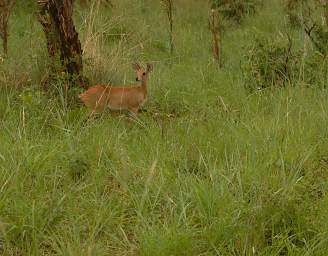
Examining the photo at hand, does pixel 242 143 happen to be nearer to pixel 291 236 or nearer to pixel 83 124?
pixel 291 236

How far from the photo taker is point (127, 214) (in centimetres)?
318

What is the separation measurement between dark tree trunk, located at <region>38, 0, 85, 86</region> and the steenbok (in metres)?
0.46

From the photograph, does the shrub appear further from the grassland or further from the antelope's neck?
the antelope's neck

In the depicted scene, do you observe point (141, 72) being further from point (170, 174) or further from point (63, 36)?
point (170, 174)

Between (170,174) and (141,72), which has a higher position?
(141,72)

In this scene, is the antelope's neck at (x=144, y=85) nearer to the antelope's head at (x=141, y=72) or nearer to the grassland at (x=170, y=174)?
the antelope's head at (x=141, y=72)

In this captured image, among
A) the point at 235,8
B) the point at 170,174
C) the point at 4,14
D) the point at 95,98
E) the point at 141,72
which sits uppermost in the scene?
the point at 4,14

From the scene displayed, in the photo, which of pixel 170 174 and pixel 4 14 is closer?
pixel 170 174

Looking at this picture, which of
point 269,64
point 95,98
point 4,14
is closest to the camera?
point 95,98

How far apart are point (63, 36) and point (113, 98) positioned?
3.00 feet

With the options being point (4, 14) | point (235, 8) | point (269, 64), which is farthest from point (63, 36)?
point (235, 8)

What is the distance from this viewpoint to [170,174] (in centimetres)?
345

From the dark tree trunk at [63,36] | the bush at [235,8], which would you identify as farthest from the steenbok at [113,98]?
the bush at [235,8]

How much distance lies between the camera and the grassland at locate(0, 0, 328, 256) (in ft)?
9.49
